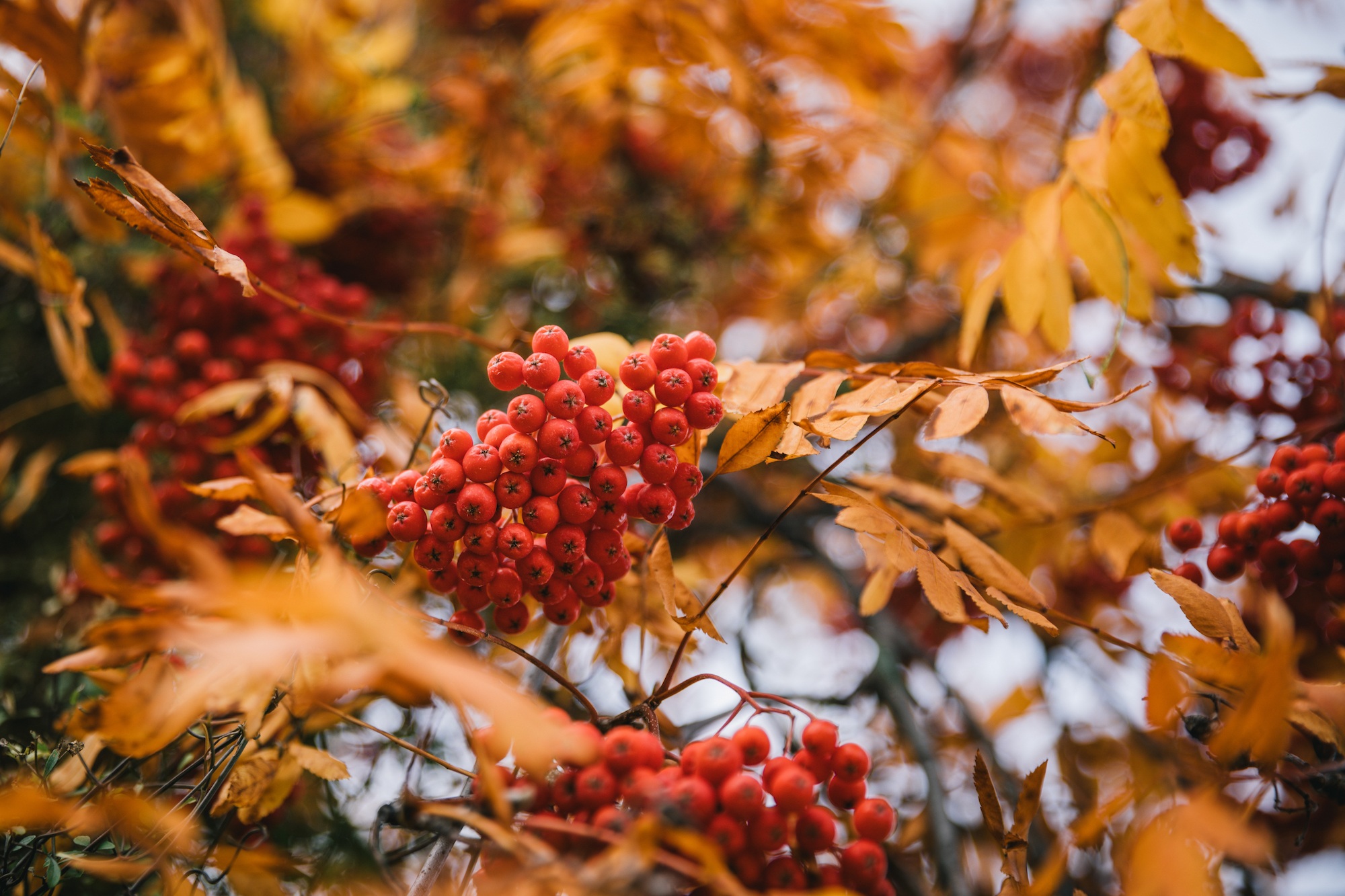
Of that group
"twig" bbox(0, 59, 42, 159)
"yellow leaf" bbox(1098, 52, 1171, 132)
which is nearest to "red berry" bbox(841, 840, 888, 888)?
"yellow leaf" bbox(1098, 52, 1171, 132)

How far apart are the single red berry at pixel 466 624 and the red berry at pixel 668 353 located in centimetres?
42

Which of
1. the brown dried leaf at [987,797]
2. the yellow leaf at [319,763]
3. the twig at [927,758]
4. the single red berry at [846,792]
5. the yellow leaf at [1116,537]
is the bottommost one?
the twig at [927,758]

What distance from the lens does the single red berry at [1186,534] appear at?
1.24 meters

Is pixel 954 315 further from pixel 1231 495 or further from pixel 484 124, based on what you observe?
pixel 484 124

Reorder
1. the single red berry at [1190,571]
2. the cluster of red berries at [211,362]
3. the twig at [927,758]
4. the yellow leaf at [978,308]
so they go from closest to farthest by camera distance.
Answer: the single red berry at [1190,571] → the yellow leaf at [978,308] → the twig at [927,758] → the cluster of red berries at [211,362]

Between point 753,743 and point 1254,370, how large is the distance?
1.51 m

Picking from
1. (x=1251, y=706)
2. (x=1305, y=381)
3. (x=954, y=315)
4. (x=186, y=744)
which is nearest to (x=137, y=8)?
(x=186, y=744)

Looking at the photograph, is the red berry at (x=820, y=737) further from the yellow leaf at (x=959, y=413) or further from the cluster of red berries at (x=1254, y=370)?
the cluster of red berries at (x=1254, y=370)

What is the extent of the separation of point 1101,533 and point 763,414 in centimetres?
84

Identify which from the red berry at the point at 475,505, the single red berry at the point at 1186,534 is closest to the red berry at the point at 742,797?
the red berry at the point at 475,505

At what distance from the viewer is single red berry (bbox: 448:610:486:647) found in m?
0.95

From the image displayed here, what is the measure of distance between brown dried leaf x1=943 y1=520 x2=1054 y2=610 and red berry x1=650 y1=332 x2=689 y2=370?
0.49m

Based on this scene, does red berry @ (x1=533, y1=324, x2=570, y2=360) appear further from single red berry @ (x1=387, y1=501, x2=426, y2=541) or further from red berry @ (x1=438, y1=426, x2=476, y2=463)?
single red berry @ (x1=387, y1=501, x2=426, y2=541)

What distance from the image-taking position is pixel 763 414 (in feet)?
3.00
